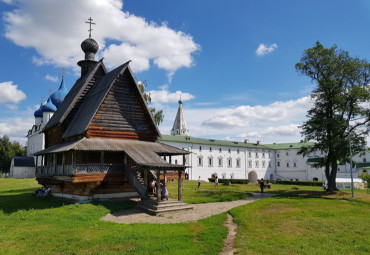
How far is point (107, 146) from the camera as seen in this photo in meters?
19.8

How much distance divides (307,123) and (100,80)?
20860 millimetres

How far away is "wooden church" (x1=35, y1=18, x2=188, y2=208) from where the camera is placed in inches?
747

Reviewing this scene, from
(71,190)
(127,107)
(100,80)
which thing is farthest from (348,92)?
(71,190)

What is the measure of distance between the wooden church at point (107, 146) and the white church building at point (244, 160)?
123ft

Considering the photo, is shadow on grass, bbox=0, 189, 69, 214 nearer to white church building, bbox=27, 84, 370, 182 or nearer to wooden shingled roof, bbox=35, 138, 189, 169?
wooden shingled roof, bbox=35, 138, 189, 169

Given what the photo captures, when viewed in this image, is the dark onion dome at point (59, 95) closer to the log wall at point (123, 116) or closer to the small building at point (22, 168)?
the small building at point (22, 168)

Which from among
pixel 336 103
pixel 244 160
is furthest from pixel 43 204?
pixel 244 160

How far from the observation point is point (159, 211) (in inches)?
635

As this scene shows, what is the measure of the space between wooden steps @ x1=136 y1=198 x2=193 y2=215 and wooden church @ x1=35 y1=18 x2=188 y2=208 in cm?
77

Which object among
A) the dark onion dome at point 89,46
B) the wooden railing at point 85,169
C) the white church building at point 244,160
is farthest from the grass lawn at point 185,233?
the white church building at point 244,160

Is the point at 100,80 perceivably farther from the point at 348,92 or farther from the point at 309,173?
the point at 309,173

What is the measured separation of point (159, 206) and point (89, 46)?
19838mm

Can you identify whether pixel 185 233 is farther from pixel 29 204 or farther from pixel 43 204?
pixel 29 204

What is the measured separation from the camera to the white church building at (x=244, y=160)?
6606cm
